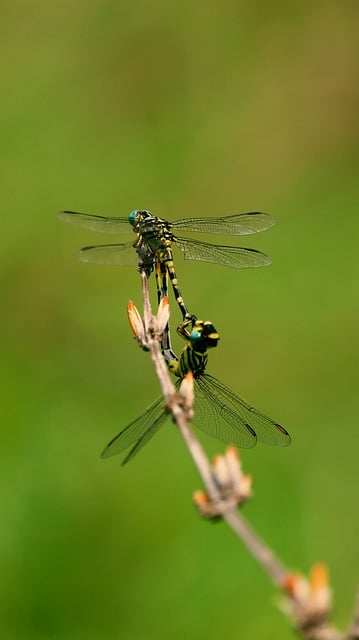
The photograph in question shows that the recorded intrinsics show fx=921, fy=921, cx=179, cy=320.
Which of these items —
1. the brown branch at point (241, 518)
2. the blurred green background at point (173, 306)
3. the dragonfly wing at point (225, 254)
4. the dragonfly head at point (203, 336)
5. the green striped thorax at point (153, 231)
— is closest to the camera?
the brown branch at point (241, 518)

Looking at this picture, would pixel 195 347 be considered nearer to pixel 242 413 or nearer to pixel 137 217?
pixel 242 413

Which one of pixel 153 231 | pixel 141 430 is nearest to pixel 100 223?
pixel 153 231

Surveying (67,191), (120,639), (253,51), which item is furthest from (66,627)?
(253,51)

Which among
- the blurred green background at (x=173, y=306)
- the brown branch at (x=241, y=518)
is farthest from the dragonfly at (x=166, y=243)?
the blurred green background at (x=173, y=306)

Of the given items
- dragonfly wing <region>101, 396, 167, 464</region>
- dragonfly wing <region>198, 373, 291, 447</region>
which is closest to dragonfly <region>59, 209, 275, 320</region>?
dragonfly wing <region>198, 373, 291, 447</region>

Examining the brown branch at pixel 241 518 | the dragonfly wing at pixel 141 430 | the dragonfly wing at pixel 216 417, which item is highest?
the dragonfly wing at pixel 216 417

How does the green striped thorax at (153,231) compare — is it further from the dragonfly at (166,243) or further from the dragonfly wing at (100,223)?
the dragonfly wing at (100,223)

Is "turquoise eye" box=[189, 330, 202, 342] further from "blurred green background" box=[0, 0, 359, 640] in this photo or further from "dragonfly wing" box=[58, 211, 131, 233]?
"blurred green background" box=[0, 0, 359, 640]

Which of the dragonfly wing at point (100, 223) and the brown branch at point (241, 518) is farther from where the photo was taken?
the dragonfly wing at point (100, 223)
